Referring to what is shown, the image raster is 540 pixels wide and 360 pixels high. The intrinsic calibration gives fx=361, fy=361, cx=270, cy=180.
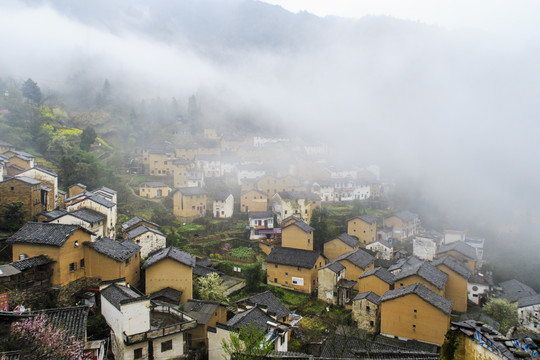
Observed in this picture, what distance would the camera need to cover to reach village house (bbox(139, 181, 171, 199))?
43250 mm

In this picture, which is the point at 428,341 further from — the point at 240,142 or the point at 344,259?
the point at 240,142

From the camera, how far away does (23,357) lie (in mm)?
9273

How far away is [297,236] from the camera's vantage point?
34656mm

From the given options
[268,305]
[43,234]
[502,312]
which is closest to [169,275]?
[268,305]

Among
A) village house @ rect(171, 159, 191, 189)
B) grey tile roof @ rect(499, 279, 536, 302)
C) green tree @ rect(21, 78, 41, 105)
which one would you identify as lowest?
grey tile roof @ rect(499, 279, 536, 302)

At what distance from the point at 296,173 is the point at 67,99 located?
5399 centimetres

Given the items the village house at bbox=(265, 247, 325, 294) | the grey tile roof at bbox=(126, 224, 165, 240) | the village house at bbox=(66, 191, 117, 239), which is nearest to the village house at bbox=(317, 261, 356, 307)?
the village house at bbox=(265, 247, 325, 294)

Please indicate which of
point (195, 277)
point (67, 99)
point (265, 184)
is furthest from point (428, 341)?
point (67, 99)

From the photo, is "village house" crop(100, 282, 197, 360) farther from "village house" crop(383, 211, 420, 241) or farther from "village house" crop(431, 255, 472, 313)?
"village house" crop(383, 211, 420, 241)

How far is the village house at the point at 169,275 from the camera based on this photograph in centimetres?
2277

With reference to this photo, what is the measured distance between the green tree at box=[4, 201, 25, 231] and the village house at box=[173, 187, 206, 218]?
1846 centimetres

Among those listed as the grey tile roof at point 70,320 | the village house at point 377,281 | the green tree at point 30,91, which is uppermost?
the green tree at point 30,91

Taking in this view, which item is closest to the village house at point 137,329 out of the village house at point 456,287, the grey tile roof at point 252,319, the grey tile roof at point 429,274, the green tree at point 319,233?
the grey tile roof at point 252,319

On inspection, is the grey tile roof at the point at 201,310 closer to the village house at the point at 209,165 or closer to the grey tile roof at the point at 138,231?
the grey tile roof at the point at 138,231
